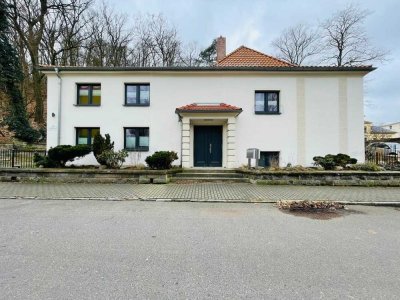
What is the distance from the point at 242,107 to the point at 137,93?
6.46 m

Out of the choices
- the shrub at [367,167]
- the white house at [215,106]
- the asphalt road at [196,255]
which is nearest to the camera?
the asphalt road at [196,255]

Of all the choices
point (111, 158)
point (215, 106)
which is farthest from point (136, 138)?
point (215, 106)

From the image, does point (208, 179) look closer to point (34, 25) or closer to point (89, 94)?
point (89, 94)

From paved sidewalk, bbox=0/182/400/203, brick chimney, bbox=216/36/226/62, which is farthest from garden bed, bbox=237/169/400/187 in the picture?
brick chimney, bbox=216/36/226/62

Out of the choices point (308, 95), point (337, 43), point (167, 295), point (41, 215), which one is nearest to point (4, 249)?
point (41, 215)

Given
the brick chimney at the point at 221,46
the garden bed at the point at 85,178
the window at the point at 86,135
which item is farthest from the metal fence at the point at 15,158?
the brick chimney at the point at 221,46

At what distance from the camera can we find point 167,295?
9.25 ft

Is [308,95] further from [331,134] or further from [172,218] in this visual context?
[172,218]

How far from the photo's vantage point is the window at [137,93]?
51.5ft

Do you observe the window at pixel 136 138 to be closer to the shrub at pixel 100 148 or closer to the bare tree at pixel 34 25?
the shrub at pixel 100 148

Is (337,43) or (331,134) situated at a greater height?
(337,43)

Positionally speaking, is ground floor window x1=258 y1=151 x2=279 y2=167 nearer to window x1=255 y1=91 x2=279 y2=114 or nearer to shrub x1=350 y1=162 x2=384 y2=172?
window x1=255 y1=91 x2=279 y2=114

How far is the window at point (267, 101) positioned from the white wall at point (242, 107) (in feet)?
1.10

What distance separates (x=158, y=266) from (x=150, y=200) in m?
4.84
